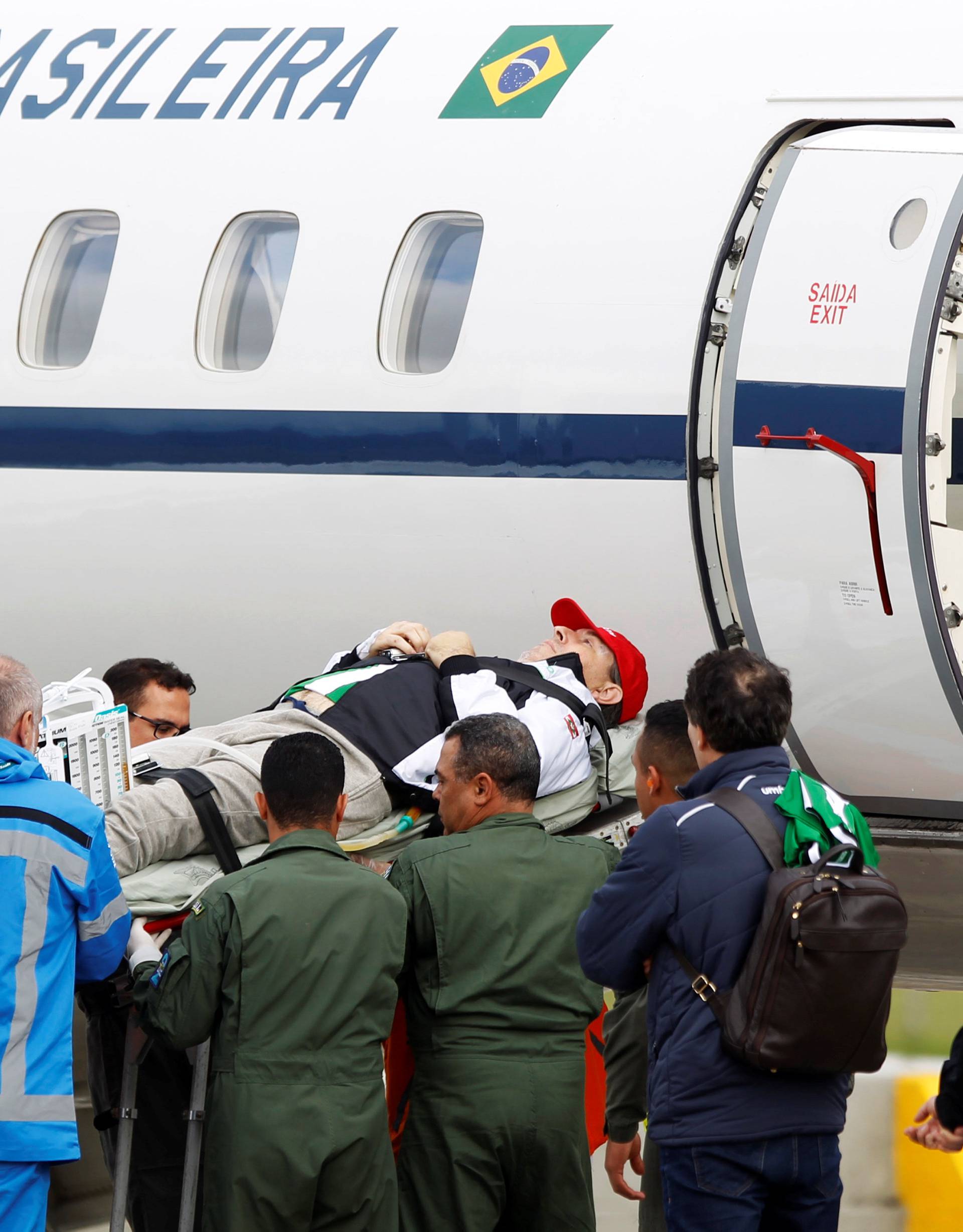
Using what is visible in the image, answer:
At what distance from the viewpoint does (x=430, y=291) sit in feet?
19.8

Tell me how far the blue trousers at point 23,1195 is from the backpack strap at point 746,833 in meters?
1.46

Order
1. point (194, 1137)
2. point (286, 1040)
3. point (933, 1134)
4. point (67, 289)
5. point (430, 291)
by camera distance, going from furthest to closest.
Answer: point (67, 289)
point (430, 291)
point (194, 1137)
point (286, 1040)
point (933, 1134)

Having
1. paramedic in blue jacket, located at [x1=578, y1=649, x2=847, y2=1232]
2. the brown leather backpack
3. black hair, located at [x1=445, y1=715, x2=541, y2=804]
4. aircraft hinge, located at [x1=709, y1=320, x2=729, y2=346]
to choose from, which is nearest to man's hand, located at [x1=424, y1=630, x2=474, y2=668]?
black hair, located at [x1=445, y1=715, x2=541, y2=804]

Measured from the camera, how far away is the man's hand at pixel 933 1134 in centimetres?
316

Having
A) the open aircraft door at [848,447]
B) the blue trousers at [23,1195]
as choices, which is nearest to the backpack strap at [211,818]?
the blue trousers at [23,1195]

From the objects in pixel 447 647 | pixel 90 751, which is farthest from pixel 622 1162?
pixel 447 647

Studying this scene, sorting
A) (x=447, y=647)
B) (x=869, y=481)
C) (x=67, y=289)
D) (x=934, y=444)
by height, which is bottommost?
(x=447, y=647)

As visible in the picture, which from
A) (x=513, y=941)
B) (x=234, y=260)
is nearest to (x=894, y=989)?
(x=513, y=941)

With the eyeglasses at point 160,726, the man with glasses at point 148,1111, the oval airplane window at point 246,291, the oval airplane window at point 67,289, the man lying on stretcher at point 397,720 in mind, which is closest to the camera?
the man with glasses at point 148,1111

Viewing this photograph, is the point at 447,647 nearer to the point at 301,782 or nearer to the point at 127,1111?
the point at 301,782

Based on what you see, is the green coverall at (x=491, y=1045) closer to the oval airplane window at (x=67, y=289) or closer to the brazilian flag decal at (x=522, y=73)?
the brazilian flag decal at (x=522, y=73)

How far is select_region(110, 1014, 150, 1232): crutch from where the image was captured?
3.49 m

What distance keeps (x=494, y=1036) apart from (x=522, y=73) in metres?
4.00

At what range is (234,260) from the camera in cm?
619
